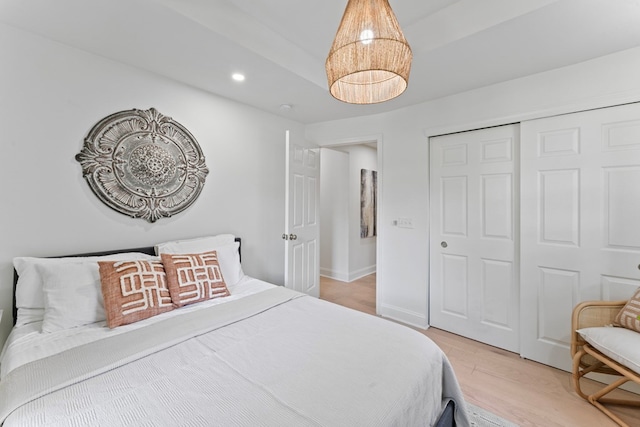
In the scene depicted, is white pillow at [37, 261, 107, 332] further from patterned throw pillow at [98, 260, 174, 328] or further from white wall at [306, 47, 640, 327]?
white wall at [306, 47, 640, 327]

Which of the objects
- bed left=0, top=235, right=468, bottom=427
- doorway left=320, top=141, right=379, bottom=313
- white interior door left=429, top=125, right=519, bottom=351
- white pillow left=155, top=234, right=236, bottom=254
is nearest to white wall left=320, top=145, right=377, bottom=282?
doorway left=320, top=141, right=379, bottom=313

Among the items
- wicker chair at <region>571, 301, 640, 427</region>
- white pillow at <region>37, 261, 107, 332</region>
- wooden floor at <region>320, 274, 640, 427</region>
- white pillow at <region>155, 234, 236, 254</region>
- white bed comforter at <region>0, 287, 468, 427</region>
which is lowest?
wooden floor at <region>320, 274, 640, 427</region>

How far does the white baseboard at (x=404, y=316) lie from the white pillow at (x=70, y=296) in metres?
2.62

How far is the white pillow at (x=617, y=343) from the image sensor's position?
147 centimetres

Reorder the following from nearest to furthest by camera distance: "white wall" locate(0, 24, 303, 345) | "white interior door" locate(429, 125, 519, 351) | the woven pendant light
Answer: the woven pendant light
"white wall" locate(0, 24, 303, 345)
"white interior door" locate(429, 125, 519, 351)

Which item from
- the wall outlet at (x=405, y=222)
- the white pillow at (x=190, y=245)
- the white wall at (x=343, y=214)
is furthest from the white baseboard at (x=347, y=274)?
the white pillow at (x=190, y=245)

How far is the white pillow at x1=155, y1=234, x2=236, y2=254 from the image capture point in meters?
2.10

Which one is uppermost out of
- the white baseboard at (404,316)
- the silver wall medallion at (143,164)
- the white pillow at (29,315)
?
the silver wall medallion at (143,164)

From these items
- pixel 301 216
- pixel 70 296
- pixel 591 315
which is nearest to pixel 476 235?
pixel 591 315

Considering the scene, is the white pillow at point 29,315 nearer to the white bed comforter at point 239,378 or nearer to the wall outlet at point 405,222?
the white bed comforter at point 239,378

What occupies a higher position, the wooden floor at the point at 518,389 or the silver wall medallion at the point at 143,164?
the silver wall medallion at the point at 143,164

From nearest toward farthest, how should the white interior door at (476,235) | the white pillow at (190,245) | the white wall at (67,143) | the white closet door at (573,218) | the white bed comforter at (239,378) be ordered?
the white bed comforter at (239,378)
the white wall at (67,143)
the white closet door at (573,218)
the white pillow at (190,245)
the white interior door at (476,235)

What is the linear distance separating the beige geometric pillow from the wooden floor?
56cm

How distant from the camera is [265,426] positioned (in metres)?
0.83
